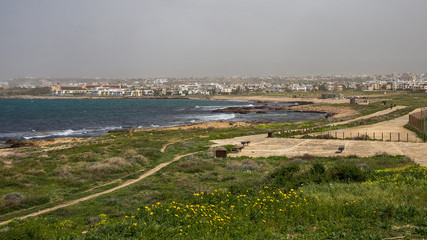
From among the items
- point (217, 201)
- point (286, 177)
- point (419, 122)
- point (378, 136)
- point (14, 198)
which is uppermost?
point (217, 201)

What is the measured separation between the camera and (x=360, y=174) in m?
15.7

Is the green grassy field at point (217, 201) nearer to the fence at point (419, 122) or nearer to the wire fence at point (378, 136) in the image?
the wire fence at point (378, 136)

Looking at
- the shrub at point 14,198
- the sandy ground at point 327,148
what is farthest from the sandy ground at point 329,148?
the shrub at point 14,198

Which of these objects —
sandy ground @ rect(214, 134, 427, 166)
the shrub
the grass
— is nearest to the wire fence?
sandy ground @ rect(214, 134, 427, 166)

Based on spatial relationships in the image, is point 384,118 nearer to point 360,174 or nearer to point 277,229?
point 360,174

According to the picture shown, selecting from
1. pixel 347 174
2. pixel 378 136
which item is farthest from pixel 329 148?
pixel 347 174

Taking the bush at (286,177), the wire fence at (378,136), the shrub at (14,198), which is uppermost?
the bush at (286,177)

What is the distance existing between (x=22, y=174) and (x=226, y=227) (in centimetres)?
1615

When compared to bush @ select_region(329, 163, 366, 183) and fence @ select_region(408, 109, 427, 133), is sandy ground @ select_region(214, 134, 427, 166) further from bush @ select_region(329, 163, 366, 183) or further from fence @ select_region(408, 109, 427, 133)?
bush @ select_region(329, 163, 366, 183)

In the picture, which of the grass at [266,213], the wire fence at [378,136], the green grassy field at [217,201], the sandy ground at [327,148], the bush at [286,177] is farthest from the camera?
the wire fence at [378,136]

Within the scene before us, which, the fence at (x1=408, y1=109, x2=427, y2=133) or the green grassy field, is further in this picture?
the fence at (x1=408, y1=109, x2=427, y2=133)

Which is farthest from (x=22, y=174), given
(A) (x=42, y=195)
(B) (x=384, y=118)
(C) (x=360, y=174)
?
(B) (x=384, y=118)

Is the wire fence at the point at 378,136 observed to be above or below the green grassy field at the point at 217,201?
below

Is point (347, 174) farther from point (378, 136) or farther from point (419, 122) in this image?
point (419, 122)
